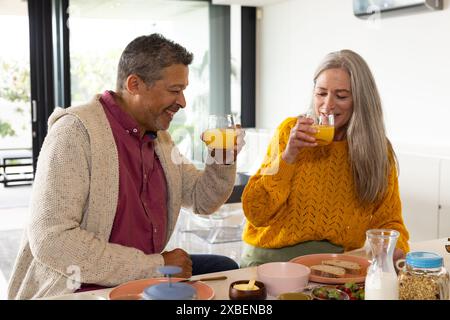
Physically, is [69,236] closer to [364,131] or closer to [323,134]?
[323,134]

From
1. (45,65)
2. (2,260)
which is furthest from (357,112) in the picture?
(45,65)

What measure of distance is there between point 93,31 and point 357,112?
3303mm

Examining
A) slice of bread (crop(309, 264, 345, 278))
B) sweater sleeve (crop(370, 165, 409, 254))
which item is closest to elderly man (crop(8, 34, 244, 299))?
slice of bread (crop(309, 264, 345, 278))

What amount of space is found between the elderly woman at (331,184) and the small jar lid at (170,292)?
28.9 inches

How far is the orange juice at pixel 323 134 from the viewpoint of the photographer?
1572mm

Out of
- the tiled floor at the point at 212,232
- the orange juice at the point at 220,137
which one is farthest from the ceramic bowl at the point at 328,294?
the tiled floor at the point at 212,232

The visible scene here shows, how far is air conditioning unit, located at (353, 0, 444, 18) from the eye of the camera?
9.84 feet

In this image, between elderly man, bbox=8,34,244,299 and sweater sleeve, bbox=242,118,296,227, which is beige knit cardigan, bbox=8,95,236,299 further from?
sweater sleeve, bbox=242,118,296,227

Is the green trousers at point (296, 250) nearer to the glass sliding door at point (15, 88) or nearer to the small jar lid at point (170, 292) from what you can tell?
the small jar lid at point (170, 292)

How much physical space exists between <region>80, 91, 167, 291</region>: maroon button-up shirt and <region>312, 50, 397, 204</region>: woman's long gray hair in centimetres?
59

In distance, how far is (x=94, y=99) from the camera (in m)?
1.53

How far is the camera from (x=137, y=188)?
1.52 meters

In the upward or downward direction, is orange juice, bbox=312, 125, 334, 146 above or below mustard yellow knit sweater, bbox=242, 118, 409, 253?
above
